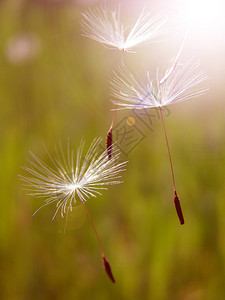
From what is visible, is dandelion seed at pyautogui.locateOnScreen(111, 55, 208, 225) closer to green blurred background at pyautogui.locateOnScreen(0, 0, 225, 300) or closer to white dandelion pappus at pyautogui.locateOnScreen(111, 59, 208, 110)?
white dandelion pappus at pyautogui.locateOnScreen(111, 59, 208, 110)

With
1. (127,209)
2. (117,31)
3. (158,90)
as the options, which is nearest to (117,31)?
(117,31)

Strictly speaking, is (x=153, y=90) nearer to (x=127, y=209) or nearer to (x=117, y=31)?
(x=117, y=31)

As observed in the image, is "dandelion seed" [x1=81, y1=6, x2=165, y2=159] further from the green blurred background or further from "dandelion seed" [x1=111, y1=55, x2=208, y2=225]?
the green blurred background

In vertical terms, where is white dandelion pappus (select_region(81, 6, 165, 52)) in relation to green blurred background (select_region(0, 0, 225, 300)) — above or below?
above

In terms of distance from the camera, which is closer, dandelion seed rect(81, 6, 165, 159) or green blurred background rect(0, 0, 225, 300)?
dandelion seed rect(81, 6, 165, 159)

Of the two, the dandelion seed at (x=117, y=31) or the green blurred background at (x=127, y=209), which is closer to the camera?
the dandelion seed at (x=117, y=31)

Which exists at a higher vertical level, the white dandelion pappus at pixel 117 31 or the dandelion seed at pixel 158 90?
the white dandelion pappus at pixel 117 31

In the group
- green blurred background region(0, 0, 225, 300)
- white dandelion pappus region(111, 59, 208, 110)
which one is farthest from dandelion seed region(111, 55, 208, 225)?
green blurred background region(0, 0, 225, 300)

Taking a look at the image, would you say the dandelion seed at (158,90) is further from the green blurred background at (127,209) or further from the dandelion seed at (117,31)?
the green blurred background at (127,209)

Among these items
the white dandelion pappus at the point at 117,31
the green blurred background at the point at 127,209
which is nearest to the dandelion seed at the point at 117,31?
the white dandelion pappus at the point at 117,31
